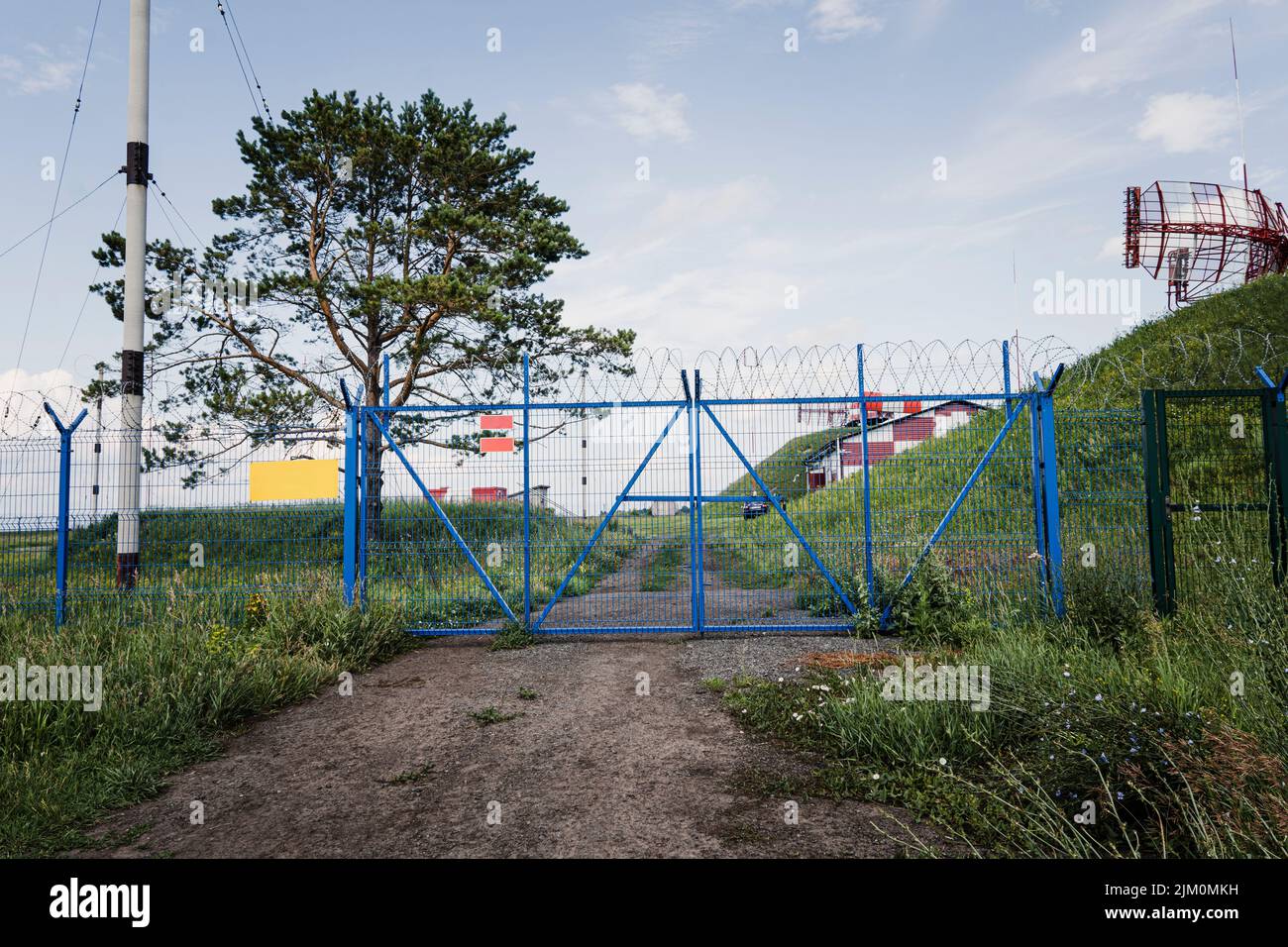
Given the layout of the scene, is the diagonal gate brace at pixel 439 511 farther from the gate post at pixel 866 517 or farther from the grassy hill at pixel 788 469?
the gate post at pixel 866 517

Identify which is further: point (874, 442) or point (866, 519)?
point (874, 442)

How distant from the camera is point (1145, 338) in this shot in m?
19.1

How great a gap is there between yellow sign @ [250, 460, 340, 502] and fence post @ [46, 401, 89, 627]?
2491 mm

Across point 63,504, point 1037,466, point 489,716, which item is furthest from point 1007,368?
point 63,504

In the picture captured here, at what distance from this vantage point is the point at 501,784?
4.56m

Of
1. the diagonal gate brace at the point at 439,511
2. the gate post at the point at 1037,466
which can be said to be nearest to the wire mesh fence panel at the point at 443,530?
Answer: the diagonal gate brace at the point at 439,511

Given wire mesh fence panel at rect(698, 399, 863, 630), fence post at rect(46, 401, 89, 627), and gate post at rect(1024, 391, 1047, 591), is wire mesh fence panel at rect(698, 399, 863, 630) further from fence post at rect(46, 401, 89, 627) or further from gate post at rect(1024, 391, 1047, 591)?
fence post at rect(46, 401, 89, 627)

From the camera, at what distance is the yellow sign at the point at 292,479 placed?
8633 mm

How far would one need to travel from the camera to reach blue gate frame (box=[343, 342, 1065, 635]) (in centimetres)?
790

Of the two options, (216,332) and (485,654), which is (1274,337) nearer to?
(485,654)

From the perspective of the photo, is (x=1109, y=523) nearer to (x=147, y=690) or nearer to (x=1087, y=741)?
(x=1087, y=741)

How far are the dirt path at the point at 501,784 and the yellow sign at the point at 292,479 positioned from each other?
2812 mm

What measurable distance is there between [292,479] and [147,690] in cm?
329

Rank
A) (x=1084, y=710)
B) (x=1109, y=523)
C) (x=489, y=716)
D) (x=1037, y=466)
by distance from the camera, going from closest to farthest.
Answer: (x=1084, y=710) → (x=489, y=716) → (x=1109, y=523) → (x=1037, y=466)
